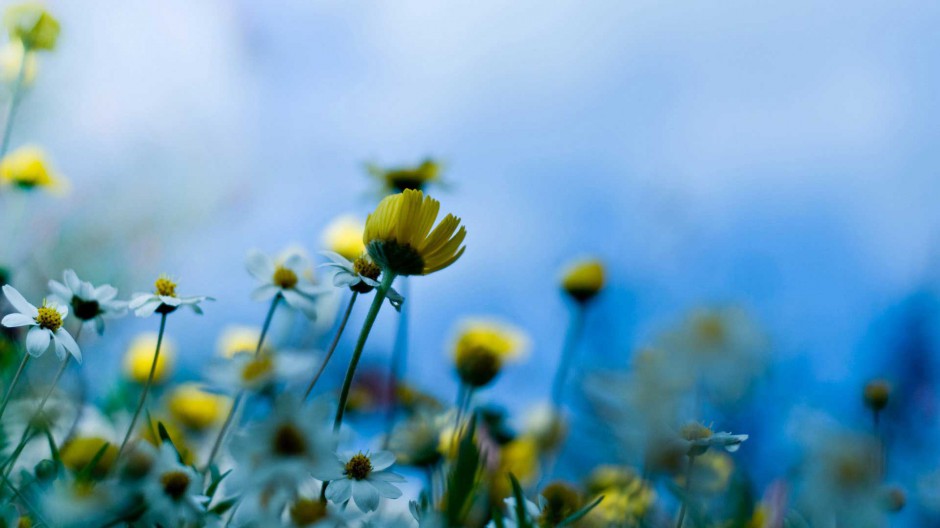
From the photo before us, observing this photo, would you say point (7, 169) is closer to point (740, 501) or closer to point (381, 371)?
point (381, 371)

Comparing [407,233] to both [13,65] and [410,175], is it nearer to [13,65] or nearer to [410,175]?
[410,175]

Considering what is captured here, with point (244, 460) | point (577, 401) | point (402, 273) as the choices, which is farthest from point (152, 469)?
point (577, 401)

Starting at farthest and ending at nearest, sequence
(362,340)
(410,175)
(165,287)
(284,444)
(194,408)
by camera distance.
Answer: (194,408), (410,175), (165,287), (362,340), (284,444)

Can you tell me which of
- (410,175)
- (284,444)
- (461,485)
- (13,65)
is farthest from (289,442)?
(13,65)

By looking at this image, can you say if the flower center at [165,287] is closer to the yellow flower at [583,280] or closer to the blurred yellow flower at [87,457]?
the blurred yellow flower at [87,457]

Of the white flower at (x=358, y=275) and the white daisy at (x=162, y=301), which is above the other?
the white flower at (x=358, y=275)

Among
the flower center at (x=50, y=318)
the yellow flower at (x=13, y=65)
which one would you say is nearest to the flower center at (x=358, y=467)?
the flower center at (x=50, y=318)
